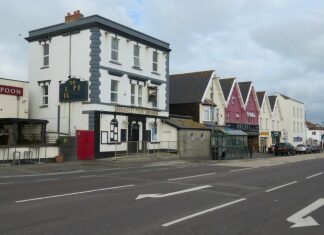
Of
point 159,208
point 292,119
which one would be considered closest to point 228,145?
point 159,208

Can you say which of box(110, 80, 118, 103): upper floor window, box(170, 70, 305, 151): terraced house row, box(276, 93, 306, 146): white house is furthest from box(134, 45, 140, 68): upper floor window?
box(276, 93, 306, 146): white house

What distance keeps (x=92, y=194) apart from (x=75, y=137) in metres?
18.0

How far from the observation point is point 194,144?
40719mm

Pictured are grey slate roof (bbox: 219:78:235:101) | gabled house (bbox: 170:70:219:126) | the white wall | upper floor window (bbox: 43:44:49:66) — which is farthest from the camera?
grey slate roof (bbox: 219:78:235:101)

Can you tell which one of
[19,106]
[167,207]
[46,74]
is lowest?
[167,207]

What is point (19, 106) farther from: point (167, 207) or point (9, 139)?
point (167, 207)

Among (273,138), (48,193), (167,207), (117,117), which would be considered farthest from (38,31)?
(273,138)

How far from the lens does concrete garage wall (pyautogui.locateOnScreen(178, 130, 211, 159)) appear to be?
1547 inches

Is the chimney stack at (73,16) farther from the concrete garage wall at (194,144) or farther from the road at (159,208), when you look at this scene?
the road at (159,208)

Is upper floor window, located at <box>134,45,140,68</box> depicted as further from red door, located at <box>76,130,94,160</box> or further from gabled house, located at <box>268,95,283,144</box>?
gabled house, located at <box>268,95,283,144</box>

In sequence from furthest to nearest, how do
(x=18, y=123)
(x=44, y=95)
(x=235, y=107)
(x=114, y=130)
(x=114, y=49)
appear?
1. (x=235, y=107)
2. (x=44, y=95)
3. (x=114, y=49)
4. (x=114, y=130)
5. (x=18, y=123)

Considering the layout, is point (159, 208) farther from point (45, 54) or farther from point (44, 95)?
point (45, 54)

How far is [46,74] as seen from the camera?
35.4 metres

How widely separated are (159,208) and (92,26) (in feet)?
78.9
